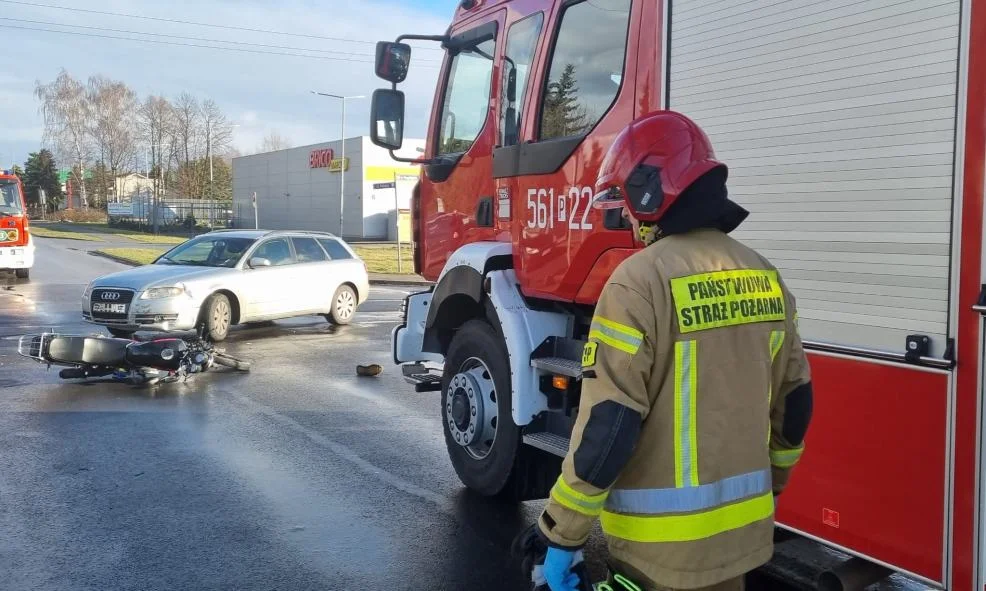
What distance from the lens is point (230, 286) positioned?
12188 millimetres

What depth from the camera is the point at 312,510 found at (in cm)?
513

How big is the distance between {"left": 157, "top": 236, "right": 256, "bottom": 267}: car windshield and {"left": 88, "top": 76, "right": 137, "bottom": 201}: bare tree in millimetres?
68913

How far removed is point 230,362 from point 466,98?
5340 mm

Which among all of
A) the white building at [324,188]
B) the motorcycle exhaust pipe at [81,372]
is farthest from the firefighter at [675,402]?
the white building at [324,188]

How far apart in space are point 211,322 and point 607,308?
10561 millimetres

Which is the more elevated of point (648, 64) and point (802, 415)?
point (648, 64)

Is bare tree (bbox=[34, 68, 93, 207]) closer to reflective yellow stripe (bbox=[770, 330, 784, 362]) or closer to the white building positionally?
the white building

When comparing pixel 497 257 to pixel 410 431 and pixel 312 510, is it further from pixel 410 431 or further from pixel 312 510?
pixel 410 431

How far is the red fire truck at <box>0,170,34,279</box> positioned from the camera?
20.9 m

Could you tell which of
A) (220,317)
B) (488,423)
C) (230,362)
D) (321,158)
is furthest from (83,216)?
(488,423)

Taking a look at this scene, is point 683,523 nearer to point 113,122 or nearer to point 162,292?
point 162,292

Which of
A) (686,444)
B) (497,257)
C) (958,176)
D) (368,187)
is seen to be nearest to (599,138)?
(497,257)

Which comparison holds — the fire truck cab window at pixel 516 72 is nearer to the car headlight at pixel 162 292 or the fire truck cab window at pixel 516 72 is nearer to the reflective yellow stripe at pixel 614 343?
the reflective yellow stripe at pixel 614 343

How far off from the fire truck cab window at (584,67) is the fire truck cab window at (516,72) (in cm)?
22
